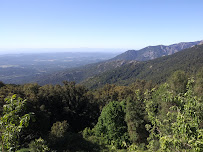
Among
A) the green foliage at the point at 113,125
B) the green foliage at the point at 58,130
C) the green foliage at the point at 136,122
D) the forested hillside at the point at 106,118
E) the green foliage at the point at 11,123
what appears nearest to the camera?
the green foliage at the point at 11,123

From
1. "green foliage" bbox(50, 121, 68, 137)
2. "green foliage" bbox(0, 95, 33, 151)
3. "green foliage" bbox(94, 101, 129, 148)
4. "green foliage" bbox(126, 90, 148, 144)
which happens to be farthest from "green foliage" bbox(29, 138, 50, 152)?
"green foliage" bbox(94, 101, 129, 148)

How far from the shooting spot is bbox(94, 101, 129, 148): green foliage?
25.0 m

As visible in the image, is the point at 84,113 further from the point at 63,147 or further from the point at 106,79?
the point at 106,79

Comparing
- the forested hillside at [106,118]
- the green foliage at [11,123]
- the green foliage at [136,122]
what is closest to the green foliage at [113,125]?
the forested hillside at [106,118]

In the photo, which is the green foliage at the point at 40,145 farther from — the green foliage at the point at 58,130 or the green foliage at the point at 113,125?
the green foliage at the point at 113,125

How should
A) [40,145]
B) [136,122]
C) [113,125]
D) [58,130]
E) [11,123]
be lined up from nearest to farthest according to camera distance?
[11,123] → [40,145] → [136,122] → [58,130] → [113,125]

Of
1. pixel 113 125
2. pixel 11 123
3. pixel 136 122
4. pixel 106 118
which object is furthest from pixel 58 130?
pixel 11 123

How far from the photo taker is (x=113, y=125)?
2547cm

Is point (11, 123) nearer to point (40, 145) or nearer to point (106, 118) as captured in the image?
point (40, 145)

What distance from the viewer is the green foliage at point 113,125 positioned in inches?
985

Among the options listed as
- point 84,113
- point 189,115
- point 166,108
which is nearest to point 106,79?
point 84,113

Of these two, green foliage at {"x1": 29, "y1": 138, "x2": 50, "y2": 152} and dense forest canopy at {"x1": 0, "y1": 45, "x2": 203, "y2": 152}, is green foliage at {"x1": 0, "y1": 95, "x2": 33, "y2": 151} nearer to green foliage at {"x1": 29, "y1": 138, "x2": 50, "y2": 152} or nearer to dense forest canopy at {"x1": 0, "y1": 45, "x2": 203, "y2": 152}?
dense forest canopy at {"x1": 0, "y1": 45, "x2": 203, "y2": 152}

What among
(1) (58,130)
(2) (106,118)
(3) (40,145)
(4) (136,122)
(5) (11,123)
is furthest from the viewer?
(2) (106,118)

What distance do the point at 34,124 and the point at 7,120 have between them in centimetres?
2433
